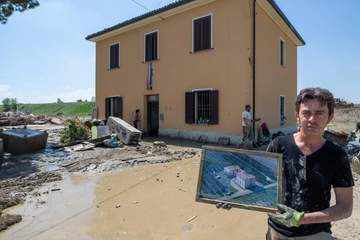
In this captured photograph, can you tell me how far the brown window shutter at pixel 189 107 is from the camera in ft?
36.6

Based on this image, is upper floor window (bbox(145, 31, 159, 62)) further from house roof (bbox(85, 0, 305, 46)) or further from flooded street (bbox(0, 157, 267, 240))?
flooded street (bbox(0, 157, 267, 240))

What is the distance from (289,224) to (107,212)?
3045 millimetres

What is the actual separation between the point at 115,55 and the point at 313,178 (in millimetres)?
15161

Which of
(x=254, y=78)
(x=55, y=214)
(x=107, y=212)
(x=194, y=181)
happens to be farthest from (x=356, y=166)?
(x=55, y=214)

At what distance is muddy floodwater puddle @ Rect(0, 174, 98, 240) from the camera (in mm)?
3154

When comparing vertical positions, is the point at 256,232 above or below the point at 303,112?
below

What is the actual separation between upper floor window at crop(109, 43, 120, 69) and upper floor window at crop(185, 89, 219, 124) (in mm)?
6130

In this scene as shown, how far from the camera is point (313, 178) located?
1481mm

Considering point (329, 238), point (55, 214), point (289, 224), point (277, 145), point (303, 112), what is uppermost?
point (303, 112)

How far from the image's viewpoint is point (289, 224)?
54.9 inches

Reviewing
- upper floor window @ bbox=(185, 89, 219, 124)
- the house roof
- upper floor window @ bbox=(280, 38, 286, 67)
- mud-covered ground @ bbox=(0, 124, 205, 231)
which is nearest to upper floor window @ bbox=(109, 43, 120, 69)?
the house roof

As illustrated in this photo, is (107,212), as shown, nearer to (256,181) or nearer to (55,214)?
(55,214)

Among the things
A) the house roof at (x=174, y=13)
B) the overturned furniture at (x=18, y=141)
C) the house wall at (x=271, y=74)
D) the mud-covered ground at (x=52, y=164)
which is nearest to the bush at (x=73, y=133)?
the mud-covered ground at (x=52, y=164)

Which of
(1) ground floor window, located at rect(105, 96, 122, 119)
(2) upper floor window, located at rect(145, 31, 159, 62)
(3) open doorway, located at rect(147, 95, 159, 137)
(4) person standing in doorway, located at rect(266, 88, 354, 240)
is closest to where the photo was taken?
(4) person standing in doorway, located at rect(266, 88, 354, 240)
